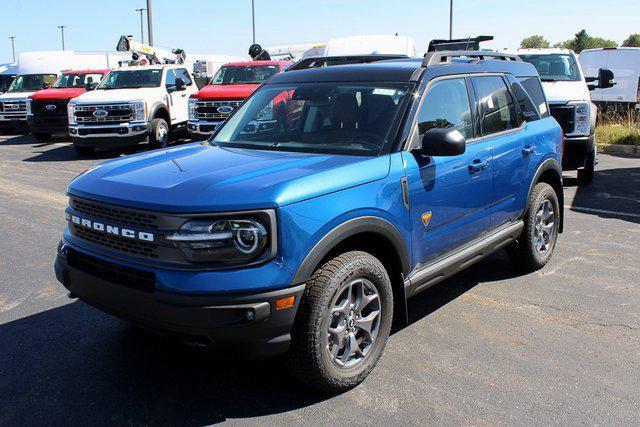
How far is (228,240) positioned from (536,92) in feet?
12.9

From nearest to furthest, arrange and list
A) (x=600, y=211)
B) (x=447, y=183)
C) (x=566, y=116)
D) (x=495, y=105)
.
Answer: (x=447, y=183) → (x=495, y=105) → (x=600, y=211) → (x=566, y=116)

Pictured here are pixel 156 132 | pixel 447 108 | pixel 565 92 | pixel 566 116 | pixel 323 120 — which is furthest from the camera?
pixel 156 132

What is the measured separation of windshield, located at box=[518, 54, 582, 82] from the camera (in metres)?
10.4

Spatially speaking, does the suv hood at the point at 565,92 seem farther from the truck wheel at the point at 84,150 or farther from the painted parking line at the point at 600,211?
the truck wheel at the point at 84,150

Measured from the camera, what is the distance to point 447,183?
13.2 ft

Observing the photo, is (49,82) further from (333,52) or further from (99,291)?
(99,291)

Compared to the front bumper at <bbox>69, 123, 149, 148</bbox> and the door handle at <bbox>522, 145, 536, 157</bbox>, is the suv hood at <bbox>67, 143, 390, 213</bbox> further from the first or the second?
the front bumper at <bbox>69, 123, 149, 148</bbox>

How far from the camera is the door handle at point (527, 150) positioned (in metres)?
5.02

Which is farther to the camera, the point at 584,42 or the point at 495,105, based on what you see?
the point at 584,42

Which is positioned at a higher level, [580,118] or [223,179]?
[580,118]

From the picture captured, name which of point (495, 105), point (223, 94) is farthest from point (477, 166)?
point (223, 94)

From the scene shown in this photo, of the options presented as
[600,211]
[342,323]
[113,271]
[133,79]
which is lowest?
[600,211]

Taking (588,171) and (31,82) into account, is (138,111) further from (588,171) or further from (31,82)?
(31,82)

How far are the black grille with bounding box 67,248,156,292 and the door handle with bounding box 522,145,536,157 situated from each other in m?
3.38
